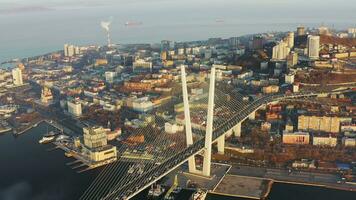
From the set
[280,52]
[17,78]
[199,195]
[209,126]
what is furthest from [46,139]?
[280,52]

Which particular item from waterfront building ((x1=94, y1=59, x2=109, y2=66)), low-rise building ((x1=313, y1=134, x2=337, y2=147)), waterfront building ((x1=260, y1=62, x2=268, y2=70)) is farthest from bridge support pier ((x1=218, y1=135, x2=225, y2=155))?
waterfront building ((x1=94, y1=59, x2=109, y2=66))

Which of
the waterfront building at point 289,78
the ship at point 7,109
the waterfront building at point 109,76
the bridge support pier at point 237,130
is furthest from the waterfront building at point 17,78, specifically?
the bridge support pier at point 237,130

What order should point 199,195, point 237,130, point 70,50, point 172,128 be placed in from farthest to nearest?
point 70,50 → point 237,130 → point 172,128 → point 199,195

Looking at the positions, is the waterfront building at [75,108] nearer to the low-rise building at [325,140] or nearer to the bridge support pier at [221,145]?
the bridge support pier at [221,145]

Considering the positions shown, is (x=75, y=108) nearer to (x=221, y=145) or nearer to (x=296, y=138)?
(x=221, y=145)

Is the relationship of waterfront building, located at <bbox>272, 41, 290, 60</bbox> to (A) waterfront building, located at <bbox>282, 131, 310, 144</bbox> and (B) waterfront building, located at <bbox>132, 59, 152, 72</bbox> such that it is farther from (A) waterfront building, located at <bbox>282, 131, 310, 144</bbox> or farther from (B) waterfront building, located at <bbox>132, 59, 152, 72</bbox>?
(A) waterfront building, located at <bbox>282, 131, 310, 144</bbox>

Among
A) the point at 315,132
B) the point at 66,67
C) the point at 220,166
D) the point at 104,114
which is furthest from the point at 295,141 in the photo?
the point at 66,67
